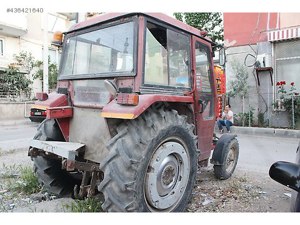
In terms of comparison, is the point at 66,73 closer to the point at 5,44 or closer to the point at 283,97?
the point at 283,97

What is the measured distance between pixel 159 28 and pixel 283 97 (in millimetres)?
8512

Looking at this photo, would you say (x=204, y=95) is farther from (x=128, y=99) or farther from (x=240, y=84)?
(x=240, y=84)

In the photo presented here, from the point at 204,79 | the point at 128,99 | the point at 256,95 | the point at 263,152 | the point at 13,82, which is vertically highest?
the point at 13,82

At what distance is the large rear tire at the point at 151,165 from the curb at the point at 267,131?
23.2 ft

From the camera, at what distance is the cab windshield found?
9.23ft

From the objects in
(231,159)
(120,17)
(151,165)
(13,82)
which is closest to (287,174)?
(151,165)

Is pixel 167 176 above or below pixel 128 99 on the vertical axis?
below

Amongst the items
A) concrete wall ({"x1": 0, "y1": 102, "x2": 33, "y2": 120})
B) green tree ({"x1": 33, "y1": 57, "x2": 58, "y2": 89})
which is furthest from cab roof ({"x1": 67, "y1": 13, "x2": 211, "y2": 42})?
green tree ({"x1": 33, "y1": 57, "x2": 58, "y2": 89})

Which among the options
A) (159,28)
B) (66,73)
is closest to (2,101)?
(66,73)

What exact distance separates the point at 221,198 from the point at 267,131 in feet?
22.3

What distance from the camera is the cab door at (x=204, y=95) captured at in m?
3.63

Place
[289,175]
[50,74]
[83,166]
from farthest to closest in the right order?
[50,74], [83,166], [289,175]

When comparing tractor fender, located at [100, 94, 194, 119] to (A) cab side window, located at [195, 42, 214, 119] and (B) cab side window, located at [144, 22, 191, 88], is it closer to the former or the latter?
(B) cab side window, located at [144, 22, 191, 88]

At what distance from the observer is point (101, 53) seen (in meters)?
3.09
